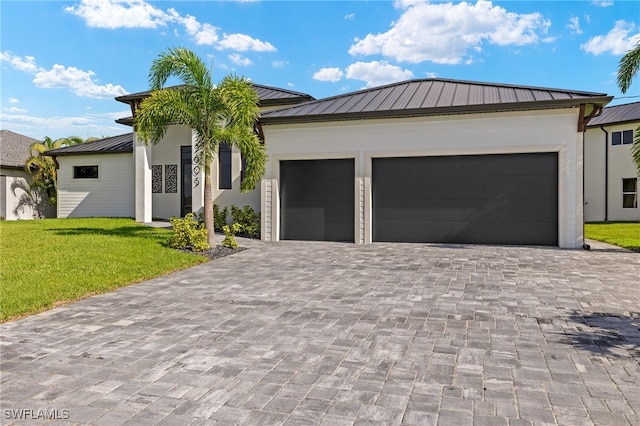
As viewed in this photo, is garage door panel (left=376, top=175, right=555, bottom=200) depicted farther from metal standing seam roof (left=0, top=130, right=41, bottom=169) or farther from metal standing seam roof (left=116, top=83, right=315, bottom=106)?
metal standing seam roof (left=0, top=130, right=41, bottom=169)

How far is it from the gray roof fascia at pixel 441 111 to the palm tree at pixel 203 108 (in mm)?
2056

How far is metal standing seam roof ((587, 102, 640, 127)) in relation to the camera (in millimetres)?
20128

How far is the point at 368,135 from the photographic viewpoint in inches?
484

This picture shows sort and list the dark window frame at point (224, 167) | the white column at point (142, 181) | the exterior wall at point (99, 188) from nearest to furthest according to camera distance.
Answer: the dark window frame at point (224, 167)
the white column at point (142, 181)
the exterior wall at point (99, 188)

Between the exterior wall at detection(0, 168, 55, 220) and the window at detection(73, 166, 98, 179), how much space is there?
199 inches

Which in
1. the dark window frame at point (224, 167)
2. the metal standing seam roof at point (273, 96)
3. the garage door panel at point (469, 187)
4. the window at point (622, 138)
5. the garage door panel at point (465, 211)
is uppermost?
the metal standing seam roof at point (273, 96)

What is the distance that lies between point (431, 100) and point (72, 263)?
10.4 m

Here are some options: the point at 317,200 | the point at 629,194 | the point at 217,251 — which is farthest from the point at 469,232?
the point at 629,194

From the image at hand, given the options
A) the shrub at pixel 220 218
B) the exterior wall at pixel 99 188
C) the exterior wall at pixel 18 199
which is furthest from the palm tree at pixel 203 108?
the exterior wall at pixel 18 199

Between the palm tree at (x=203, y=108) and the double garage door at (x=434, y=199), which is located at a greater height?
the palm tree at (x=203, y=108)

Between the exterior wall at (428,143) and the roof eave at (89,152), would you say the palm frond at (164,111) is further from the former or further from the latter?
the roof eave at (89,152)

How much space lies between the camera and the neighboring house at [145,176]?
15703 millimetres

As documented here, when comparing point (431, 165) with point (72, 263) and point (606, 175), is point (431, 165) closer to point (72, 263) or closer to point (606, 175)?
point (72, 263)

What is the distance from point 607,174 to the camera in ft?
67.7
